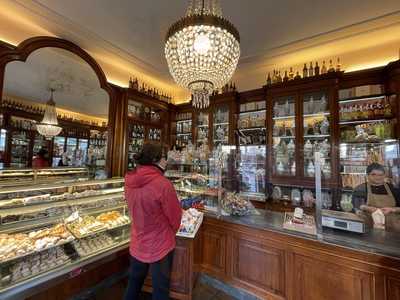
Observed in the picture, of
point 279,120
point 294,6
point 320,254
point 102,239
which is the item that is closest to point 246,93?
point 279,120

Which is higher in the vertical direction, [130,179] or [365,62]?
[365,62]

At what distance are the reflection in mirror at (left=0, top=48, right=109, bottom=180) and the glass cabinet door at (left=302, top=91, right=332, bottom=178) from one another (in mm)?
3270

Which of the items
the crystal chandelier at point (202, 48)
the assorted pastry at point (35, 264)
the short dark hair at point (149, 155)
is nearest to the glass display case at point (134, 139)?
the assorted pastry at point (35, 264)

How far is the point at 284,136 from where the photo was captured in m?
3.60

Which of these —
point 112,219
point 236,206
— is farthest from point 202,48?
point 112,219

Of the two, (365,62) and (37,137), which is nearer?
(37,137)

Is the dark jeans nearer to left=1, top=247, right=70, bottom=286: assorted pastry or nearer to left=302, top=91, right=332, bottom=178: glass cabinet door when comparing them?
left=1, top=247, right=70, bottom=286: assorted pastry

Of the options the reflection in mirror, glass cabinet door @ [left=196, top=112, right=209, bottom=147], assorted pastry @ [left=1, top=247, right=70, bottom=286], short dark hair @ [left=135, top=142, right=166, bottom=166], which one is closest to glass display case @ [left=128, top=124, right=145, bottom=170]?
A: the reflection in mirror

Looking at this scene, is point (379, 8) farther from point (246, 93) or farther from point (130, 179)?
point (130, 179)

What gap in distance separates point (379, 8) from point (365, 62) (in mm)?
960

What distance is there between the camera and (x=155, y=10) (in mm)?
2500

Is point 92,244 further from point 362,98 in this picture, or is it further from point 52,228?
point 362,98

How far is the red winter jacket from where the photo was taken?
1.57 meters

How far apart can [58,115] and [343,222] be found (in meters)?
3.60
